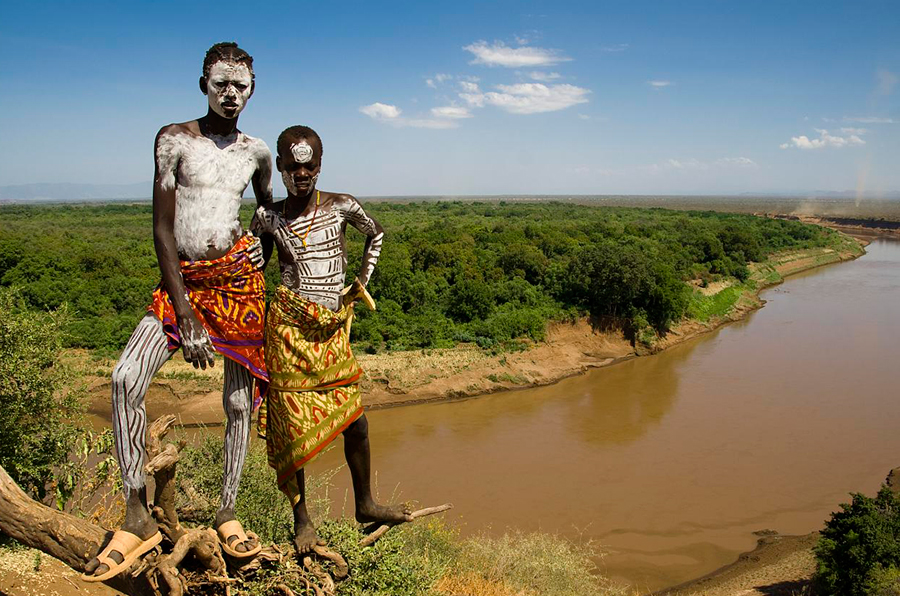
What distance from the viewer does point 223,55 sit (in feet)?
9.42

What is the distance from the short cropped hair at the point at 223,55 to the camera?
287 cm

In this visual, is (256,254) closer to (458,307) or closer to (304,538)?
(304,538)

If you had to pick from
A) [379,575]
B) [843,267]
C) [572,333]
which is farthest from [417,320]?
[843,267]

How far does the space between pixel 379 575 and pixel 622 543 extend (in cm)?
992

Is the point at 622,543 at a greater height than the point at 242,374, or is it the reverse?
the point at 242,374

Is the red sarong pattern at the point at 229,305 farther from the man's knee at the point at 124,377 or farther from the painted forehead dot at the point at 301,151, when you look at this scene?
the painted forehead dot at the point at 301,151

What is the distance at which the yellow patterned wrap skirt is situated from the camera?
302cm

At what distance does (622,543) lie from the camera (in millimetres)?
12391

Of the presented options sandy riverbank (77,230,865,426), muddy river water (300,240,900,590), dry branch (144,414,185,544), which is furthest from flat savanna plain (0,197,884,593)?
dry branch (144,414,185,544)

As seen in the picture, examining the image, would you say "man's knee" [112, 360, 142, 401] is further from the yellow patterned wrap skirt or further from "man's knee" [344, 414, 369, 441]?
"man's knee" [344, 414, 369, 441]

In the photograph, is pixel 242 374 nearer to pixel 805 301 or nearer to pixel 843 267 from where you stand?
pixel 805 301

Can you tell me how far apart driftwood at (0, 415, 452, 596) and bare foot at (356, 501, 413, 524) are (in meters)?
0.28

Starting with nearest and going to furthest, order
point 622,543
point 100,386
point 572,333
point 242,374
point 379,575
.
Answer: point 242,374, point 379,575, point 622,543, point 100,386, point 572,333

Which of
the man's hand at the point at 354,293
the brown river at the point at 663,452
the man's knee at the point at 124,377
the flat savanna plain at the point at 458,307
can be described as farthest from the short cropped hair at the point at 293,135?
the flat savanna plain at the point at 458,307
